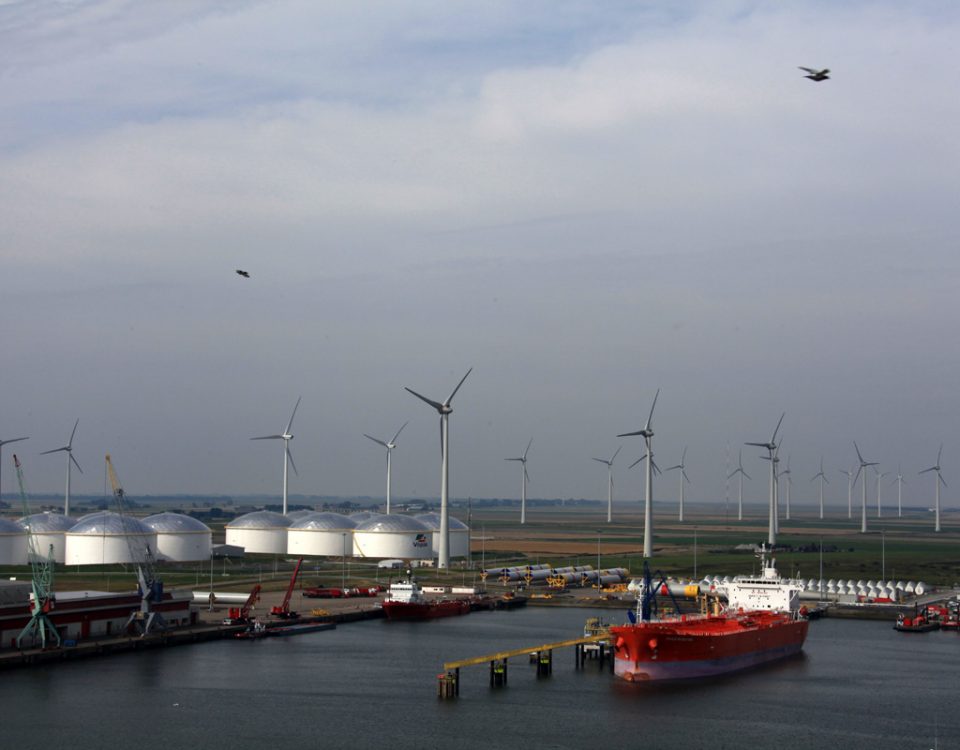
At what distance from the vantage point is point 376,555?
16712cm

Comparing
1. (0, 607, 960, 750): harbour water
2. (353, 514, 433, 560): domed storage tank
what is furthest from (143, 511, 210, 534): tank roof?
Answer: (0, 607, 960, 750): harbour water

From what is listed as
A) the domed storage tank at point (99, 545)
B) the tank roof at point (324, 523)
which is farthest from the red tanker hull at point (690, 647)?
the tank roof at point (324, 523)

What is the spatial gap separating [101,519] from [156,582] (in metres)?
65.5

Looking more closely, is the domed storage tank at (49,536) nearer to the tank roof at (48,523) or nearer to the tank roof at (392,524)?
the tank roof at (48,523)

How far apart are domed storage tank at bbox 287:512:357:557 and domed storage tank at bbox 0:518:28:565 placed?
36.3 m

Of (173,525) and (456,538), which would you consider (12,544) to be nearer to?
(173,525)

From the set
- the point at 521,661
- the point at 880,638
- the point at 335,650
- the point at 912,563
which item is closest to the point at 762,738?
the point at 521,661

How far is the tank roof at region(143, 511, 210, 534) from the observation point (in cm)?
15238

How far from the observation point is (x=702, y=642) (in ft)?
256

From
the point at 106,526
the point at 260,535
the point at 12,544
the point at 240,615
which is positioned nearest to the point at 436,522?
the point at 260,535

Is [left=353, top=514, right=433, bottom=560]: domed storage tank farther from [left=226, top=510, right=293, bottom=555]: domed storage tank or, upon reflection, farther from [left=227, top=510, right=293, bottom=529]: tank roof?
[left=227, top=510, right=293, bottom=529]: tank roof

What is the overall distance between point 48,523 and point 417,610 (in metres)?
64.6

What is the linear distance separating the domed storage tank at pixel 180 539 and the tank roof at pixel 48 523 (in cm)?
945

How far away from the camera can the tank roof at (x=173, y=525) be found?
500 ft
